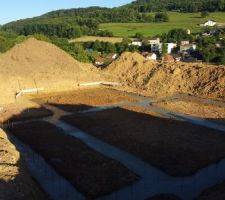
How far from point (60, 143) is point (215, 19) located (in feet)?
250

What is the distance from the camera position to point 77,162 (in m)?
19.2

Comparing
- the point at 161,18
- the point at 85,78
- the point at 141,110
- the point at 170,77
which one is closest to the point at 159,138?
the point at 141,110

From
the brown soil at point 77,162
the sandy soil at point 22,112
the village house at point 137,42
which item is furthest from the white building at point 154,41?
the brown soil at point 77,162

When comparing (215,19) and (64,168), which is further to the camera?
(215,19)

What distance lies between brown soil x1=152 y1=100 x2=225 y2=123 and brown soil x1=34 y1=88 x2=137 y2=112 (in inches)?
147

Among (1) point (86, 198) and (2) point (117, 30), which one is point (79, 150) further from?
(2) point (117, 30)

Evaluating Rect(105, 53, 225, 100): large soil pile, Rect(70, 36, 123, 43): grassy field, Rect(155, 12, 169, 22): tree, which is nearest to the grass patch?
Rect(70, 36, 123, 43): grassy field

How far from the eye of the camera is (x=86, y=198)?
1556 centimetres

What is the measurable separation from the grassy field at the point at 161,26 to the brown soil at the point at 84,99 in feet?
145

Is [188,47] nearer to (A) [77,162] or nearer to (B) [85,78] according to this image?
(B) [85,78]

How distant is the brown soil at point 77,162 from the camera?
16.6 meters

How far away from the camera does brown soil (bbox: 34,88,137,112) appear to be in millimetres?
31562

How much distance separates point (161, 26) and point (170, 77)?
166 ft

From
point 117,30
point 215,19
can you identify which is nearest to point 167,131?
point 117,30
